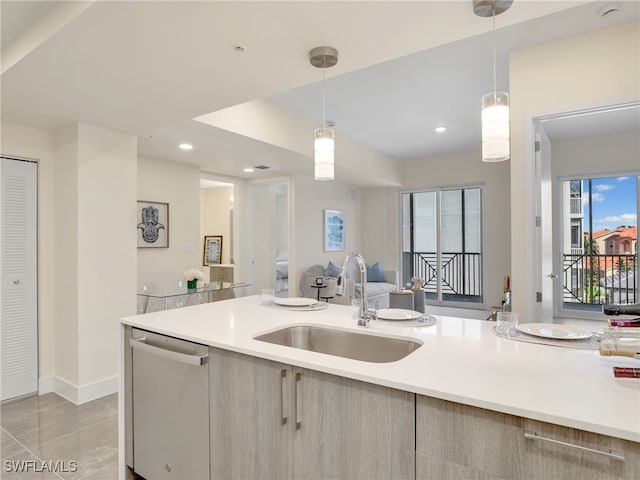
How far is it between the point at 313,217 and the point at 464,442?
528 centimetres

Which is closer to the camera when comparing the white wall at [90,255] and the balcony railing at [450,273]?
the white wall at [90,255]

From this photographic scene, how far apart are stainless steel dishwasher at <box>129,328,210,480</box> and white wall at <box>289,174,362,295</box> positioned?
3.93 m

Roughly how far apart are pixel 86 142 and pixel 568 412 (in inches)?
136

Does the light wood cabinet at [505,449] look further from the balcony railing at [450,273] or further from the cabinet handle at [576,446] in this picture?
the balcony railing at [450,273]

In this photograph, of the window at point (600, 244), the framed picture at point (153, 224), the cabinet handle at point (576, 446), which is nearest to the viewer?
the cabinet handle at point (576, 446)

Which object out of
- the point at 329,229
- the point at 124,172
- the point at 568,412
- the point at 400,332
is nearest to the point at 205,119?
the point at 124,172

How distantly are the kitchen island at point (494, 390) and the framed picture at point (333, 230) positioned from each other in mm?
4914

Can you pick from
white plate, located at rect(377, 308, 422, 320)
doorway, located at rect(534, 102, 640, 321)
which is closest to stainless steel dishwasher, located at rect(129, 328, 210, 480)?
white plate, located at rect(377, 308, 422, 320)

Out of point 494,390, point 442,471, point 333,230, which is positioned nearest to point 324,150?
point 494,390

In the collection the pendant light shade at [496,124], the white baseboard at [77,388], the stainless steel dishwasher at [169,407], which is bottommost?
the white baseboard at [77,388]

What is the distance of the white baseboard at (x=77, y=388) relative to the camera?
9.64 feet

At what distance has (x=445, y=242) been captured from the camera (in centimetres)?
707

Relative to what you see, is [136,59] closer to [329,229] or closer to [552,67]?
[552,67]

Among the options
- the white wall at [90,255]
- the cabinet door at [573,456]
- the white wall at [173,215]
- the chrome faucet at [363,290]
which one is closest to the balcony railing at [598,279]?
the chrome faucet at [363,290]
